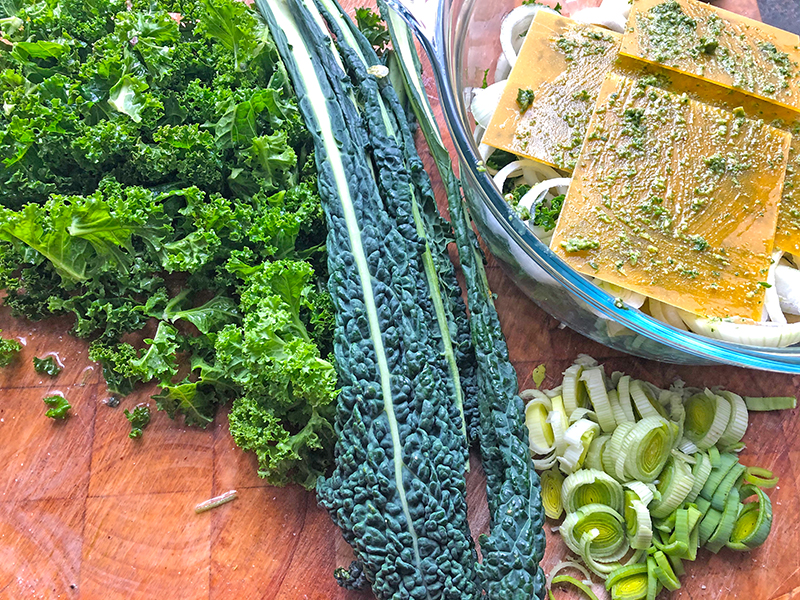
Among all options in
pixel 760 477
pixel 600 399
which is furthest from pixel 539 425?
pixel 760 477

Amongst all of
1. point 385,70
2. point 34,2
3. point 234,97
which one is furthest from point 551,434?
point 34,2

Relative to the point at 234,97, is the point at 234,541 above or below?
below

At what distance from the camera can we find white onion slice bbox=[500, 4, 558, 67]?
2.28 metres

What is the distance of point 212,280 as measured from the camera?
6.97 ft

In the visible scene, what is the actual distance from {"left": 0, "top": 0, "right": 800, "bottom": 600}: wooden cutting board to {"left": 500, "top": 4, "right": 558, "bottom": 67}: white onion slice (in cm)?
151

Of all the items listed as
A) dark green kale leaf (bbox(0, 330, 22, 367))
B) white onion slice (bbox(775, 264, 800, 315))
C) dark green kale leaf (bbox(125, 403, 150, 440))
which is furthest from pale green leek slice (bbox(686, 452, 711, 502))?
dark green kale leaf (bbox(0, 330, 22, 367))

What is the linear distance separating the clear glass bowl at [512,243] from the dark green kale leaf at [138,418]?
1.37 metres

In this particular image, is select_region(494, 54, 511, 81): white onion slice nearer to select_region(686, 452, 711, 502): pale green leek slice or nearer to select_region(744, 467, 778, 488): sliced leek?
select_region(686, 452, 711, 502): pale green leek slice

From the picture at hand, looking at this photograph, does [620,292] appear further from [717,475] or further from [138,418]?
[138,418]

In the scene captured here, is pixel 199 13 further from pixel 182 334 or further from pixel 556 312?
pixel 556 312

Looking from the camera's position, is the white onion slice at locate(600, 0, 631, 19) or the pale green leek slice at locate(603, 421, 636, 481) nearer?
the pale green leek slice at locate(603, 421, 636, 481)

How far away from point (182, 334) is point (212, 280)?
0.24 meters

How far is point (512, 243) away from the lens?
2027 mm

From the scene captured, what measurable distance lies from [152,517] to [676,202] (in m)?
2.07
